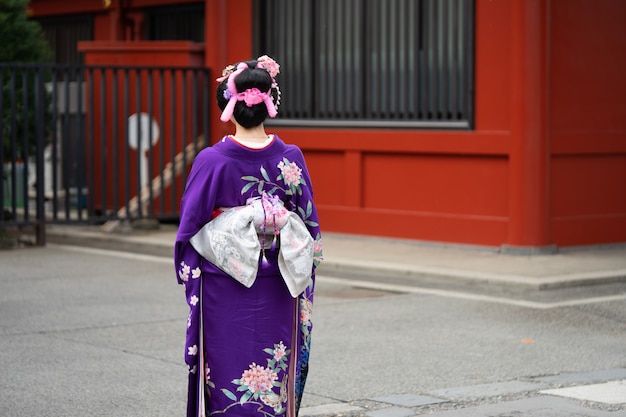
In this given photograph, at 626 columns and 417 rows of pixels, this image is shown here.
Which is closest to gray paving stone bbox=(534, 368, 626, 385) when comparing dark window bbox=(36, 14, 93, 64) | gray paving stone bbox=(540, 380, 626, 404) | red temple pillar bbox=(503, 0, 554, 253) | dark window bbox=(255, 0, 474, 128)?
gray paving stone bbox=(540, 380, 626, 404)

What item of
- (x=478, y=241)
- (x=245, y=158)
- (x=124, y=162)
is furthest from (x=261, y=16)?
(x=245, y=158)

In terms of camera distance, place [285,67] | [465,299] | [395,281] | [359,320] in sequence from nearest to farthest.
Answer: [359,320] → [465,299] → [395,281] → [285,67]

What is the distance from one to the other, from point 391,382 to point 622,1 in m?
7.91

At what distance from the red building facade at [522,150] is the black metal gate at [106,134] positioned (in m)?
2.43

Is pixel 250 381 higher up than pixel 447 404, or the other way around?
pixel 250 381

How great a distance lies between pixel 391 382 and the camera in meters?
7.57

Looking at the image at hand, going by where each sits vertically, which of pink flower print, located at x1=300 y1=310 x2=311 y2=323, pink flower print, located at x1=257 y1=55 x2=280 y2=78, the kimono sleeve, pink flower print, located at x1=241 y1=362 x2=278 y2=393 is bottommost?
pink flower print, located at x1=241 y1=362 x2=278 y2=393

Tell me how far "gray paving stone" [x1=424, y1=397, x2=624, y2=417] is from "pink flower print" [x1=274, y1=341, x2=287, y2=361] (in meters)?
1.56

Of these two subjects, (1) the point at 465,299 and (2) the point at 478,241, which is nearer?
(1) the point at 465,299

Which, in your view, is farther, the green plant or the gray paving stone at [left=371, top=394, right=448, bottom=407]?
the green plant

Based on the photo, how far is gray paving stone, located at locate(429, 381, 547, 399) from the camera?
716cm

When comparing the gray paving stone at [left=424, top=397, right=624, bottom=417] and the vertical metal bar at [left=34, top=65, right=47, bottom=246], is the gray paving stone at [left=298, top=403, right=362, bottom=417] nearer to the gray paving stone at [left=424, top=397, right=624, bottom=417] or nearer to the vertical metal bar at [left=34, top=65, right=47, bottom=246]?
the gray paving stone at [left=424, top=397, right=624, bottom=417]

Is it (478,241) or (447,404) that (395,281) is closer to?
(478,241)

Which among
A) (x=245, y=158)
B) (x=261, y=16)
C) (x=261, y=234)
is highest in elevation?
(x=261, y=16)
